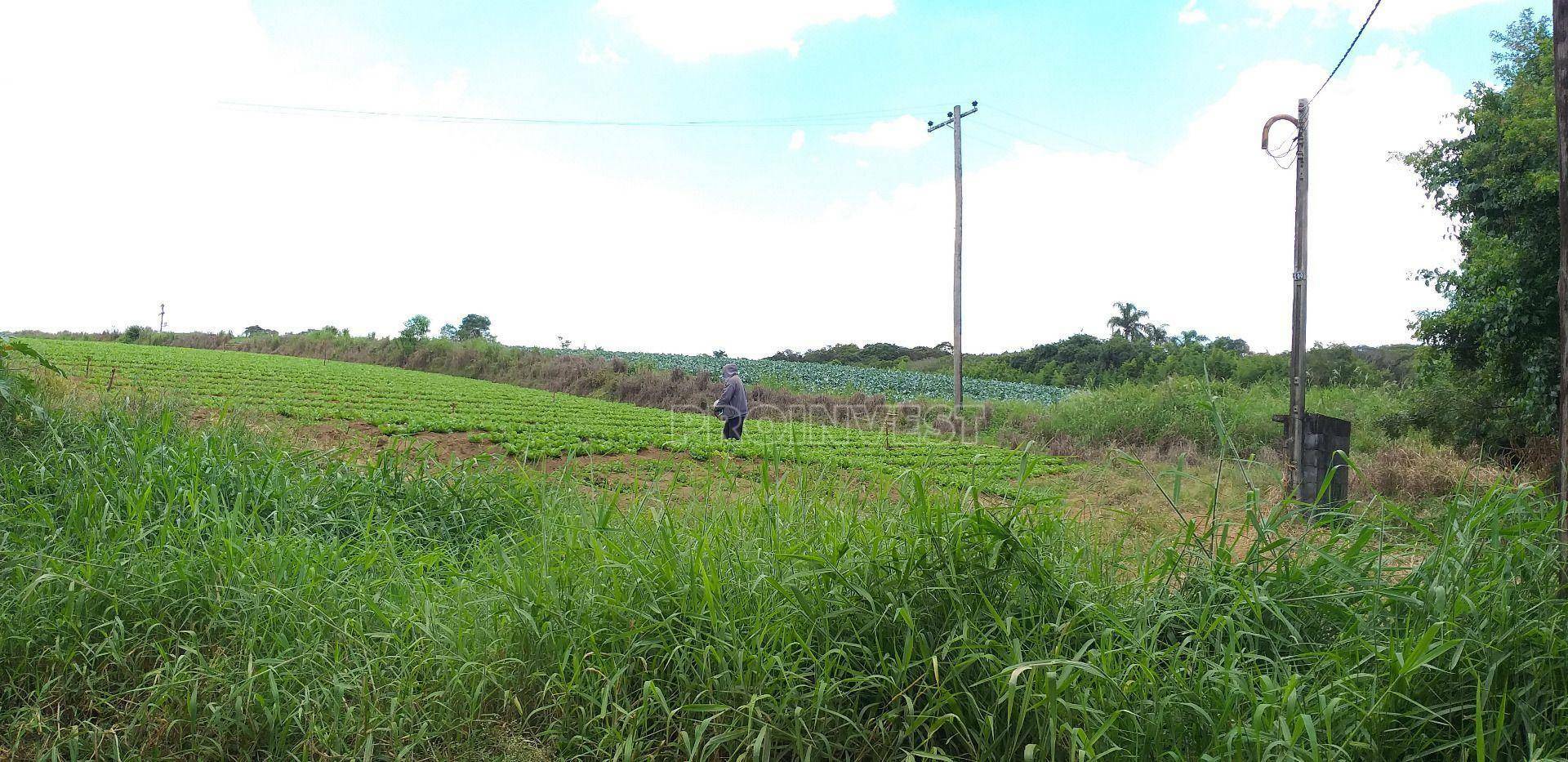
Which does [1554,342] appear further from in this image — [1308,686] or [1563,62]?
[1308,686]

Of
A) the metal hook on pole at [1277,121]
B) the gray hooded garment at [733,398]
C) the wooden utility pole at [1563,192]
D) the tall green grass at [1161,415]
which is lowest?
the tall green grass at [1161,415]

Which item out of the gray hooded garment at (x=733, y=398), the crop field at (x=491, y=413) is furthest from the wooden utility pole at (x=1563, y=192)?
the gray hooded garment at (x=733, y=398)

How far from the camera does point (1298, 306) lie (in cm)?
1039

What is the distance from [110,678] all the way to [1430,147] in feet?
53.3

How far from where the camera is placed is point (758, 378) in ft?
92.1

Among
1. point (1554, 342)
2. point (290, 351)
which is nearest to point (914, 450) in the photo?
point (1554, 342)

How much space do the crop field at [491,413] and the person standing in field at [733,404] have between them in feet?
1.34

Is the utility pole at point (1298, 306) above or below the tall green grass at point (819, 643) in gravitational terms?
above

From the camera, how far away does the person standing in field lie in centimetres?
1489

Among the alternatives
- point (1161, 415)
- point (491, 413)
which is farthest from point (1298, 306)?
point (491, 413)

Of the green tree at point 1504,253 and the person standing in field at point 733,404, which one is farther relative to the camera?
the person standing in field at point 733,404

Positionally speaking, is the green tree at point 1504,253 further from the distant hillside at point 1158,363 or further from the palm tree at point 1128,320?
the palm tree at point 1128,320

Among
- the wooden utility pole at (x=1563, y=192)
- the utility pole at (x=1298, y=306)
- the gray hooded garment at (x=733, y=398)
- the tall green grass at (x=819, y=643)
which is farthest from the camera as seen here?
the gray hooded garment at (x=733, y=398)

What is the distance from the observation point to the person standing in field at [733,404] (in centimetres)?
1489
